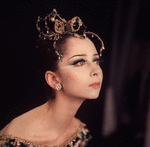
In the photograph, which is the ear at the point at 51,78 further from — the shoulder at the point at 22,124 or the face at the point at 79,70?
the shoulder at the point at 22,124

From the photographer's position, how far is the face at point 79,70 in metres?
0.86

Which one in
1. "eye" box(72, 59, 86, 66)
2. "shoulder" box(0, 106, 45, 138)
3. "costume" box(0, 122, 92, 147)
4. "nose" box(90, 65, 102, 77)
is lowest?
"costume" box(0, 122, 92, 147)

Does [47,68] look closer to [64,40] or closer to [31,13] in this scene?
[64,40]

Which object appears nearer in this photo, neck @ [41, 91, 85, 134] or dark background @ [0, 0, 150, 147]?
dark background @ [0, 0, 150, 147]

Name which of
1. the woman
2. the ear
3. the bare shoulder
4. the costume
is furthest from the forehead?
the costume

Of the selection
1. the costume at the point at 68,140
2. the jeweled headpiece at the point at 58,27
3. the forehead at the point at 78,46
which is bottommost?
the costume at the point at 68,140

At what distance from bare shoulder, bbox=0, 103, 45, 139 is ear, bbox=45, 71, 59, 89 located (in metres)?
0.17

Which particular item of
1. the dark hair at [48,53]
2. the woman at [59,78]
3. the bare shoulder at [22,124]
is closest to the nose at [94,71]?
the woman at [59,78]

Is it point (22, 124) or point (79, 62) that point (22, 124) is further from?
point (79, 62)

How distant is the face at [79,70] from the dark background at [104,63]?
6.5 inches

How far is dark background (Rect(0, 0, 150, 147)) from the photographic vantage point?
84 centimetres

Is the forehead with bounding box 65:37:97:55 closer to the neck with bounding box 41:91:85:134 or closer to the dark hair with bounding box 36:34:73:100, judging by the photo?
the dark hair with bounding box 36:34:73:100

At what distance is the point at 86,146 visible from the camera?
1111mm

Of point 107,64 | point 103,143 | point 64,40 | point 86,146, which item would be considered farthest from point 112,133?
point 64,40
